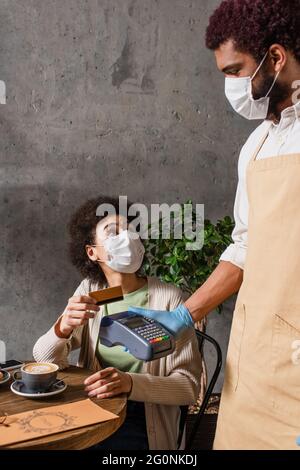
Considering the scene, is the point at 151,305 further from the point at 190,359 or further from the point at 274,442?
the point at 274,442

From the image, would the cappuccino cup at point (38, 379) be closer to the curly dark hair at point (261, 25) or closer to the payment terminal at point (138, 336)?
the payment terminal at point (138, 336)

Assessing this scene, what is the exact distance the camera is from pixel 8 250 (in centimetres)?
315

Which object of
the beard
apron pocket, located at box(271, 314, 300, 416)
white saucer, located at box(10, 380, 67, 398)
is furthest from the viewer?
white saucer, located at box(10, 380, 67, 398)

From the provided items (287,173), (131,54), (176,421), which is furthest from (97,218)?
(131,54)

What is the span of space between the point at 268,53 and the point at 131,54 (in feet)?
→ 6.24

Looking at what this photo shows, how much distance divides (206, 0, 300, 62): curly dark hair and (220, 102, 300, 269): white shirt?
160 millimetres

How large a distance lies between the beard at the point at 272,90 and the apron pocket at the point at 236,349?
53 centimetres

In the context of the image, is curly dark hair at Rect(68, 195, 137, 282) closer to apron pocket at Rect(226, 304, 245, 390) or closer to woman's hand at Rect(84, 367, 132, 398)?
woman's hand at Rect(84, 367, 132, 398)

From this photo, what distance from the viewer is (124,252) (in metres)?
2.07

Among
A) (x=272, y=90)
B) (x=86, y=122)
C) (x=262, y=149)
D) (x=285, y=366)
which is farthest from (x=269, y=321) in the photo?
(x=86, y=122)

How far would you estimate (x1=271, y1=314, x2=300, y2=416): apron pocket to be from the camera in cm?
131

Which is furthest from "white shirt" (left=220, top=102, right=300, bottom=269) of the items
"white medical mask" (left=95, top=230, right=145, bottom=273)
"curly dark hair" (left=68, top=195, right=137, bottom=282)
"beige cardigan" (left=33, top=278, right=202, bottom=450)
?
"curly dark hair" (left=68, top=195, right=137, bottom=282)

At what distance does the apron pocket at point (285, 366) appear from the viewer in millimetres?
1306

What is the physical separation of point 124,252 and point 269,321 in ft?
2.68
